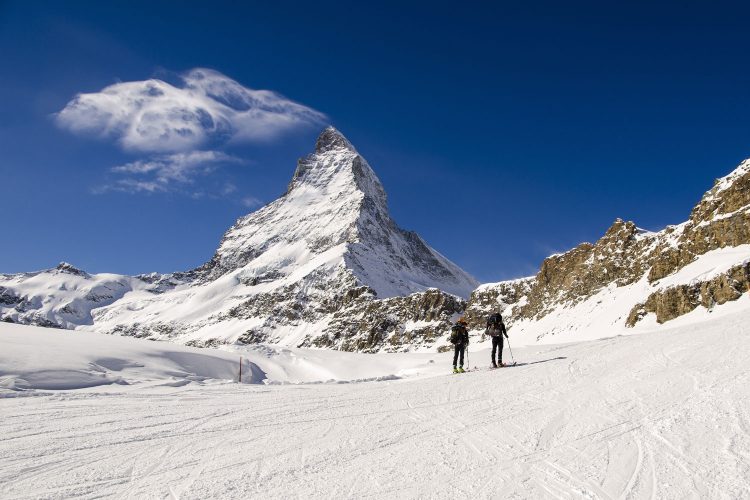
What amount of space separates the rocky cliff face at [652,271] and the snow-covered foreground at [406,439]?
87.7ft

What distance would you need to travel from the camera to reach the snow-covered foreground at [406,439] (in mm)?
4723

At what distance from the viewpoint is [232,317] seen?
193125 mm

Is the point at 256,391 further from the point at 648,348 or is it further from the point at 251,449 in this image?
the point at 648,348

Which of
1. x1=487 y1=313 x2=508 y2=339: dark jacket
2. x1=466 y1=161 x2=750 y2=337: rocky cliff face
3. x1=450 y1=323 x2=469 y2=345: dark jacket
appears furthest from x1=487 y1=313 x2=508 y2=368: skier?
x1=466 y1=161 x2=750 y2=337: rocky cliff face

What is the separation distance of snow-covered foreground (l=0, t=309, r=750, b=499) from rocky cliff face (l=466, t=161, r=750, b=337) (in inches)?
1052

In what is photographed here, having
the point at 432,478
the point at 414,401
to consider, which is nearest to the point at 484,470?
the point at 432,478

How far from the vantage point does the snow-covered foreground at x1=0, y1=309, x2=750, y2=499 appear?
4.72m

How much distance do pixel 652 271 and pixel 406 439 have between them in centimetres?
4761

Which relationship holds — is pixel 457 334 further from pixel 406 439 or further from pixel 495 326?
pixel 406 439

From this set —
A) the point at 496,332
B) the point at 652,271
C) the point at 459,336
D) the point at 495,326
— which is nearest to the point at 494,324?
the point at 495,326

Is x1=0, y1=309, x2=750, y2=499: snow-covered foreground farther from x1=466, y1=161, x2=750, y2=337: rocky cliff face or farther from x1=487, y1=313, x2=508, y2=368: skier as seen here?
x1=466, y1=161, x2=750, y2=337: rocky cliff face

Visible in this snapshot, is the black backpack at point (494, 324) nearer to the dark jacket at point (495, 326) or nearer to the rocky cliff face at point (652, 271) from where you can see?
the dark jacket at point (495, 326)

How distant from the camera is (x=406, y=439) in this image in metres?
6.43

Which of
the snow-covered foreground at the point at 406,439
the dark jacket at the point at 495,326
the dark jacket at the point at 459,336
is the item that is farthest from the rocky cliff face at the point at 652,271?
the snow-covered foreground at the point at 406,439
